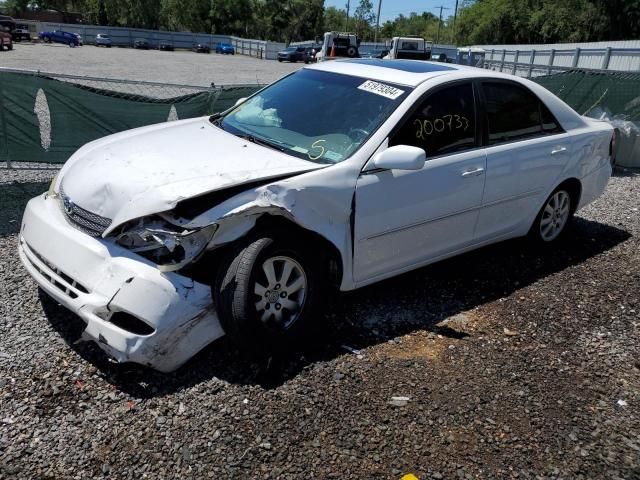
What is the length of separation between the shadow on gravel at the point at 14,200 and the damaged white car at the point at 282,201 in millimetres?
1848

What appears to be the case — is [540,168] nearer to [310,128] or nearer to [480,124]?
[480,124]

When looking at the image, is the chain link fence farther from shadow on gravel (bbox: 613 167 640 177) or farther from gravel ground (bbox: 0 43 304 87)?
gravel ground (bbox: 0 43 304 87)

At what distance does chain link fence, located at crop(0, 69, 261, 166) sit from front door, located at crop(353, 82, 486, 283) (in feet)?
13.9

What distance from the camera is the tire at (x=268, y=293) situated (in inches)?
119

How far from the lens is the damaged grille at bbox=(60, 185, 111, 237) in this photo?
123 inches

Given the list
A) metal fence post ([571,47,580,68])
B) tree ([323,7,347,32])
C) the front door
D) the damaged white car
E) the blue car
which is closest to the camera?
the damaged white car

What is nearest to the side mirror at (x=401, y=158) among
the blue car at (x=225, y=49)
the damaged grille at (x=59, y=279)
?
the damaged grille at (x=59, y=279)

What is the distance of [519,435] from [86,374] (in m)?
2.36

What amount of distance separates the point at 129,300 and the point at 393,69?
8.65 ft

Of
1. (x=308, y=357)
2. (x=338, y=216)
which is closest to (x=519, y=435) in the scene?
(x=308, y=357)

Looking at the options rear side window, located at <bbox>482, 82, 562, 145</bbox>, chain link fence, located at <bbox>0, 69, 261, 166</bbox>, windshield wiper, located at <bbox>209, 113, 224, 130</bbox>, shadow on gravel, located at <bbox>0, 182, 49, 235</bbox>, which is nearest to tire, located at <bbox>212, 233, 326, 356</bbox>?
windshield wiper, located at <bbox>209, 113, 224, 130</bbox>

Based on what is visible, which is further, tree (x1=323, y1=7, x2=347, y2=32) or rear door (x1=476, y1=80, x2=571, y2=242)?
tree (x1=323, y1=7, x2=347, y2=32)

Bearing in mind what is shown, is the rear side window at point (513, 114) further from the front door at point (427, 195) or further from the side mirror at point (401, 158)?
the side mirror at point (401, 158)

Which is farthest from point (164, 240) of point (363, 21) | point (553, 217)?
point (363, 21)
